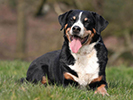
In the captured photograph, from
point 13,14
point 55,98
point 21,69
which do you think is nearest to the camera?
Answer: point 55,98

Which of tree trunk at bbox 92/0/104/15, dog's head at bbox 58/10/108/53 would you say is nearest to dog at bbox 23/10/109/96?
dog's head at bbox 58/10/108/53

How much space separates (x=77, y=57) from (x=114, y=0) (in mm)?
7873

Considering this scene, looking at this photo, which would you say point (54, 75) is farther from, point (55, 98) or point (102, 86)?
point (55, 98)

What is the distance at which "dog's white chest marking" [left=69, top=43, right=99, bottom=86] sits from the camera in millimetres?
4121

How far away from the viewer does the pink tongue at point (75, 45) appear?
405 cm

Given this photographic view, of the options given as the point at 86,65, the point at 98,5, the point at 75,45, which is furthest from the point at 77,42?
the point at 98,5

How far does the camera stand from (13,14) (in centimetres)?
2422

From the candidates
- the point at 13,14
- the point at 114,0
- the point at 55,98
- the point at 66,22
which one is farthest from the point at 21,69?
the point at 13,14

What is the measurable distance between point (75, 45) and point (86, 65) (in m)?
0.41

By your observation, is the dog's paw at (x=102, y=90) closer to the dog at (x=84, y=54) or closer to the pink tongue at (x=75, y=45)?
the dog at (x=84, y=54)

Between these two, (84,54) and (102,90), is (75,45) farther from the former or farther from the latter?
(102,90)

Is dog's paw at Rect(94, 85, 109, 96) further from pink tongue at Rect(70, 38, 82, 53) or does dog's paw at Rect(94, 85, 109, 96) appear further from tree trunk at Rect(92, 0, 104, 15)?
tree trunk at Rect(92, 0, 104, 15)

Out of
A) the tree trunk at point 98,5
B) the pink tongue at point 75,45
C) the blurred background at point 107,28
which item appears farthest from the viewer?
the blurred background at point 107,28

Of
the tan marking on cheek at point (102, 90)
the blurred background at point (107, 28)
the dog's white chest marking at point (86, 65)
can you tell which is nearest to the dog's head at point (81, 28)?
the dog's white chest marking at point (86, 65)
